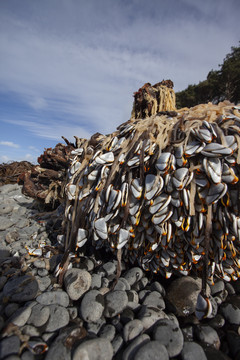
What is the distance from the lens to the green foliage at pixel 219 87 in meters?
14.6

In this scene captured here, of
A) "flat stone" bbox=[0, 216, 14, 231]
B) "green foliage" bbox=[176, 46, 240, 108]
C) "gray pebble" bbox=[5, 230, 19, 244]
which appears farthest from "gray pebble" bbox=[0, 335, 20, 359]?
"green foliage" bbox=[176, 46, 240, 108]

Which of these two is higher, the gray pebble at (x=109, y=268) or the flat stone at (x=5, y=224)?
the flat stone at (x=5, y=224)

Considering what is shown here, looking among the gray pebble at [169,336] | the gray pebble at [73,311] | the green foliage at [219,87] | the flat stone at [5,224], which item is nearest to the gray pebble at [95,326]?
the gray pebble at [73,311]

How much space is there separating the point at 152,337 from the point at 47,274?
0.88m

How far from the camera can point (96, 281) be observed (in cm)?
146

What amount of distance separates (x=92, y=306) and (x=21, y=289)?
488mm

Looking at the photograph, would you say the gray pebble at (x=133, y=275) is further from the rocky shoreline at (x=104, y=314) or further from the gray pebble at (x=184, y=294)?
the gray pebble at (x=184, y=294)

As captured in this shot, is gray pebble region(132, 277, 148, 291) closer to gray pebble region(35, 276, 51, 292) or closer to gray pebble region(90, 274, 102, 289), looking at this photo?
gray pebble region(90, 274, 102, 289)

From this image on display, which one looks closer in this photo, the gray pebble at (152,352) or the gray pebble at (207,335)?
the gray pebble at (152,352)

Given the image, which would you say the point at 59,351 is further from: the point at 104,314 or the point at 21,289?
the point at 21,289

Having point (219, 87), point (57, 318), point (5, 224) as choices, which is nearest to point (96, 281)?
point (57, 318)

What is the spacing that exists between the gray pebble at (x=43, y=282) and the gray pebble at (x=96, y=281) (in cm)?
32

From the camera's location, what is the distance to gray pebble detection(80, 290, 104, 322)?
1.20 meters

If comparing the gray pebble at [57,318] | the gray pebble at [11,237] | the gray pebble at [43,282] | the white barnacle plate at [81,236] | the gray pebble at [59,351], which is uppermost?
the white barnacle plate at [81,236]
